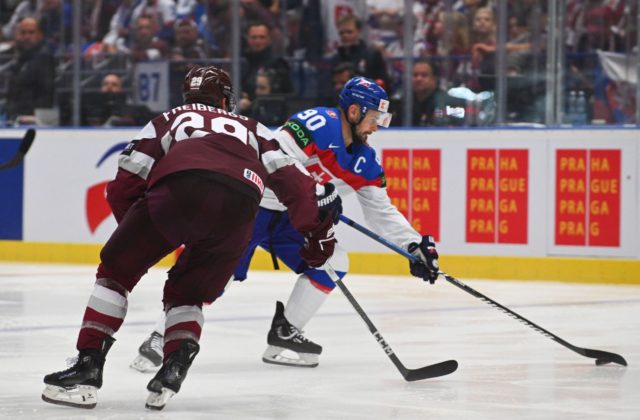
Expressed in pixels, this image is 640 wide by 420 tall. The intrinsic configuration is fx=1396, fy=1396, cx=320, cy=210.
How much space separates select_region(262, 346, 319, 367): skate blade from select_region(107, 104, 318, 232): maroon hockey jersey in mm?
1031

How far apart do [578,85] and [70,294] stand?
137 inches

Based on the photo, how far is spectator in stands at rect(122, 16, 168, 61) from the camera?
1021 cm

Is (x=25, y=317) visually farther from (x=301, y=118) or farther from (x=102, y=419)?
(x=102, y=419)

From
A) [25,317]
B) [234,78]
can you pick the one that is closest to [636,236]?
[234,78]

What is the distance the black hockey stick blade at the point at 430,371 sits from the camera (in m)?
4.50

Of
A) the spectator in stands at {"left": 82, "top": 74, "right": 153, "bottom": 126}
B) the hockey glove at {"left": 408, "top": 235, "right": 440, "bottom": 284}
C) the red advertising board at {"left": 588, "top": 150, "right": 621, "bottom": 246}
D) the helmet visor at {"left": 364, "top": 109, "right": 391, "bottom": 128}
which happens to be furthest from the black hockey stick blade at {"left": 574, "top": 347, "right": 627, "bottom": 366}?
the spectator in stands at {"left": 82, "top": 74, "right": 153, "bottom": 126}

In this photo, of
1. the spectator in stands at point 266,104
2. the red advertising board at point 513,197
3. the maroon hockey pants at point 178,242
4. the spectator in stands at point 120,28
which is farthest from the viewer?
the spectator in stands at point 120,28

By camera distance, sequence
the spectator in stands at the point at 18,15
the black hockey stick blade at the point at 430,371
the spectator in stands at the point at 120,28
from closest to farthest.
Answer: the black hockey stick blade at the point at 430,371
the spectator in stands at the point at 120,28
the spectator in stands at the point at 18,15

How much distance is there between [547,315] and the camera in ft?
22.1

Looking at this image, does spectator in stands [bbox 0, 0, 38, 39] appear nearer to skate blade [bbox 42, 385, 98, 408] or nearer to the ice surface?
the ice surface

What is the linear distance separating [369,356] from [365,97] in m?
0.97

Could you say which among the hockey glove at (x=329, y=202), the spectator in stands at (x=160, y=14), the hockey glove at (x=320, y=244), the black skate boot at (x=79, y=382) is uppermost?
the spectator in stands at (x=160, y=14)

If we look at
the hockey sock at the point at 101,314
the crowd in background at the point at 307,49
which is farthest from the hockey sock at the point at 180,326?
the crowd in background at the point at 307,49

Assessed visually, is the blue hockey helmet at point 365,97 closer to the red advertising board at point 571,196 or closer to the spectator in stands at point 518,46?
the red advertising board at point 571,196
